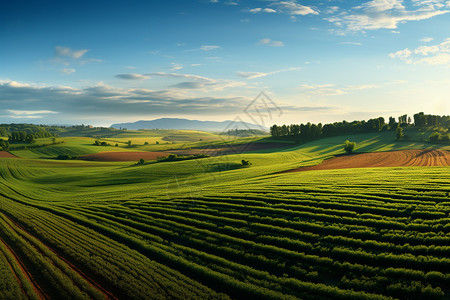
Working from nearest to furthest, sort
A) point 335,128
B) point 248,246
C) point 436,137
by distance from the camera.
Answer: point 248,246 → point 436,137 → point 335,128

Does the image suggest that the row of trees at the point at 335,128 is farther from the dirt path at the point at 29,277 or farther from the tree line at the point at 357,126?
the dirt path at the point at 29,277

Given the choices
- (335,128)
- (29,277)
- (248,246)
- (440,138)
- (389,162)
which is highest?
(335,128)

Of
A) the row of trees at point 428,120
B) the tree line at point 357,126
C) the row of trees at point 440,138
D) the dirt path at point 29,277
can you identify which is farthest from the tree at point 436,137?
the dirt path at point 29,277

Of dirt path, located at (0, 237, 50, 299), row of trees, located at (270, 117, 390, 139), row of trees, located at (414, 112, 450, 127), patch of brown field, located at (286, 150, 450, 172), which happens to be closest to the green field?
dirt path, located at (0, 237, 50, 299)

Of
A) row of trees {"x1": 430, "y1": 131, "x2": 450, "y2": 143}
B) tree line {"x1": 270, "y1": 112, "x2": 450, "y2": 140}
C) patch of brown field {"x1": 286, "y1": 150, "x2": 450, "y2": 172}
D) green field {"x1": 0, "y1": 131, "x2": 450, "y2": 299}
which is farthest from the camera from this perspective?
tree line {"x1": 270, "y1": 112, "x2": 450, "y2": 140}

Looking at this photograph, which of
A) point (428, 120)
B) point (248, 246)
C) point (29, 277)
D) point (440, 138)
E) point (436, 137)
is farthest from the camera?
point (428, 120)

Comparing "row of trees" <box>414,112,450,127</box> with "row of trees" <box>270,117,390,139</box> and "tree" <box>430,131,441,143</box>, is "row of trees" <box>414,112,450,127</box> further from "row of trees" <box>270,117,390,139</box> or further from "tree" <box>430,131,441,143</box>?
"tree" <box>430,131,441,143</box>

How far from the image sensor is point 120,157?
11162 cm

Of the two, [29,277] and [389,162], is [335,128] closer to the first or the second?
[389,162]

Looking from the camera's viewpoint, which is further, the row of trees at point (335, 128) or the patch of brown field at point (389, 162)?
the row of trees at point (335, 128)

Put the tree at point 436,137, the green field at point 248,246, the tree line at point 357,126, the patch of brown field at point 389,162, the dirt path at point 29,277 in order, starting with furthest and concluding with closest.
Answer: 1. the tree line at point 357,126
2. the tree at point 436,137
3. the patch of brown field at point 389,162
4. the dirt path at point 29,277
5. the green field at point 248,246

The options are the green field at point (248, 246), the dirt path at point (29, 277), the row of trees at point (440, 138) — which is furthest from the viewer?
the row of trees at point (440, 138)

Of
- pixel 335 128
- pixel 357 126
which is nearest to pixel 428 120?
pixel 357 126

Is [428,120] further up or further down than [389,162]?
further up
